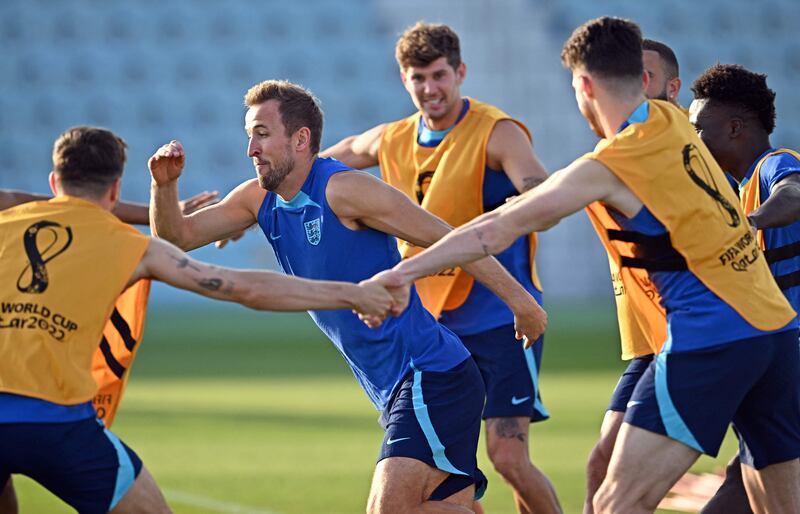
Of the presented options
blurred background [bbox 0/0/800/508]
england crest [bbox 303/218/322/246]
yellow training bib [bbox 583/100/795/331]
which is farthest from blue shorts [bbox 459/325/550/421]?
blurred background [bbox 0/0/800/508]

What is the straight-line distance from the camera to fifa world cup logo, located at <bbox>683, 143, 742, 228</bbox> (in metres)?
4.86

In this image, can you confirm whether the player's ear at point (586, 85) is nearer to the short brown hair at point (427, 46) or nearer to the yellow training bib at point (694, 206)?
the yellow training bib at point (694, 206)

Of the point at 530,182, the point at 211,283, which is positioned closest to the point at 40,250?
the point at 211,283

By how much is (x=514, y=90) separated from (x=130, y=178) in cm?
1195

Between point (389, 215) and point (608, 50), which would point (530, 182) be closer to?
point (389, 215)

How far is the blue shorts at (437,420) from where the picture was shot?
549 centimetres

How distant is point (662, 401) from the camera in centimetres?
481

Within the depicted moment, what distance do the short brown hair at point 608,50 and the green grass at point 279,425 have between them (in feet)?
12.8

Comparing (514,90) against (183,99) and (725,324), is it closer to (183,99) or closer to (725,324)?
(183,99)

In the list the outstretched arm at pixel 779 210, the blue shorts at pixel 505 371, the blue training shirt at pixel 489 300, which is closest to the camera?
the outstretched arm at pixel 779 210

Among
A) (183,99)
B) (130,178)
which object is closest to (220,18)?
(183,99)

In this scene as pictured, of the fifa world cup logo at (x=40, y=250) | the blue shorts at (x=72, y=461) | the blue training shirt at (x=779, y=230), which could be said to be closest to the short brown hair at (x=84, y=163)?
the fifa world cup logo at (x=40, y=250)

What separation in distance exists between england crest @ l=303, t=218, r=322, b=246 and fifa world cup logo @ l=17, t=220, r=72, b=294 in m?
1.25

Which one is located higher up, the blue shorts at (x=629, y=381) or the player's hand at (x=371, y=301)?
the player's hand at (x=371, y=301)
